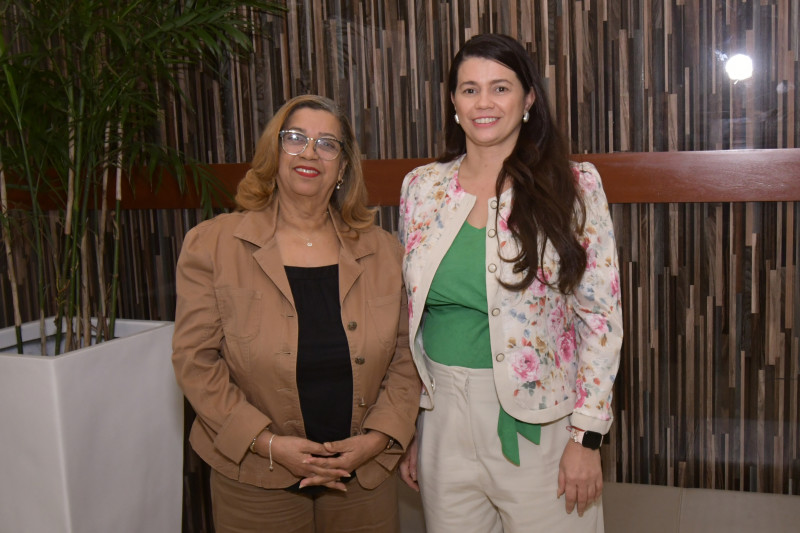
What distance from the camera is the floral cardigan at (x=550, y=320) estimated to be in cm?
161

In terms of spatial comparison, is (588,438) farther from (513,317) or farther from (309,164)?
(309,164)

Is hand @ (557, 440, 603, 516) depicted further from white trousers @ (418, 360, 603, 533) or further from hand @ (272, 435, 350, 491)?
hand @ (272, 435, 350, 491)

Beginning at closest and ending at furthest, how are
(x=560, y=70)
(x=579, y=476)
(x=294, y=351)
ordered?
(x=579, y=476) < (x=294, y=351) < (x=560, y=70)

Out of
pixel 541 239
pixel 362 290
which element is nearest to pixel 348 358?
pixel 362 290

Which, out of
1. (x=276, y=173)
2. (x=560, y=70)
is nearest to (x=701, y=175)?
(x=560, y=70)

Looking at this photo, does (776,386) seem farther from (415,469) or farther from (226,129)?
(226,129)

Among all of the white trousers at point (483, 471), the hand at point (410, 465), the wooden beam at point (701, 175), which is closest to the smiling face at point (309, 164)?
the white trousers at point (483, 471)

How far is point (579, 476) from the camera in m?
1.61

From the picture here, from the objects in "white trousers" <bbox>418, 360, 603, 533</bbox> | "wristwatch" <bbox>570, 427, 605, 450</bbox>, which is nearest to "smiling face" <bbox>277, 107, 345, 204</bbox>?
"white trousers" <bbox>418, 360, 603, 533</bbox>

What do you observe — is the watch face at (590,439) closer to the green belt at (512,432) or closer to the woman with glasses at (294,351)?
the green belt at (512,432)

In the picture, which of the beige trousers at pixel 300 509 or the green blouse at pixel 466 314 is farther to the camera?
the beige trousers at pixel 300 509

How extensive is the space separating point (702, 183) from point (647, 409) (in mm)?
842

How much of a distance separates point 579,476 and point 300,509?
0.70m

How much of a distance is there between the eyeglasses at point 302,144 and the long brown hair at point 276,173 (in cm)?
2
